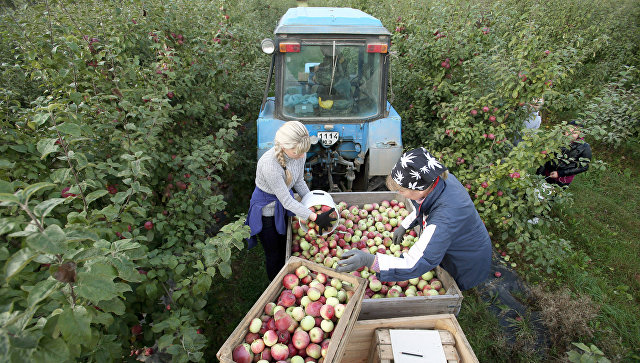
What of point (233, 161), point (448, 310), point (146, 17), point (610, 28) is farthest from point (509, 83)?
point (610, 28)

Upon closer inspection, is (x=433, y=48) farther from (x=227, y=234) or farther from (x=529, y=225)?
(x=227, y=234)

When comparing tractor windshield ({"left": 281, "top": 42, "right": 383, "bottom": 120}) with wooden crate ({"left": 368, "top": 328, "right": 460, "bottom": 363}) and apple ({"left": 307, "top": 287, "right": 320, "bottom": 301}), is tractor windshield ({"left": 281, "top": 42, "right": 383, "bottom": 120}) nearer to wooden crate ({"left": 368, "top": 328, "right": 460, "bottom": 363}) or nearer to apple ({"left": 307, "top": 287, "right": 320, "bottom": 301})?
apple ({"left": 307, "top": 287, "right": 320, "bottom": 301})

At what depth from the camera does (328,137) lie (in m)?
3.75

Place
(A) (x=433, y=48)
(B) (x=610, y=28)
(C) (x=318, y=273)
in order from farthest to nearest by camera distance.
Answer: (B) (x=610, y=28), (A) (x=433, y=48), (C) (x=318, y=273)

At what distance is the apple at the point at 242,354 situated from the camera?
66.9 inches

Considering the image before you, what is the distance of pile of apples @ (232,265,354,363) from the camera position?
1779 millimetres

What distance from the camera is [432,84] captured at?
5180 mm

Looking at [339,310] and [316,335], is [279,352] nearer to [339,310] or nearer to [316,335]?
[316,335]

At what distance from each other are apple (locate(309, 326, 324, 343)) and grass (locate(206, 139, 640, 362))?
1.32 metres

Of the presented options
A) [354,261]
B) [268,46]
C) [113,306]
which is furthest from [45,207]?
[268,46]

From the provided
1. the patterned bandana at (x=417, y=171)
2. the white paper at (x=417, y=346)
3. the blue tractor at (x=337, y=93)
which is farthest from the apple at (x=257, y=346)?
the blue tractor at (x=337, y=93)

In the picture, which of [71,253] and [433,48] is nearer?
[71,253]

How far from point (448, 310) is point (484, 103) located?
2699 millimetres

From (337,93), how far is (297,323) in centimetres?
262
